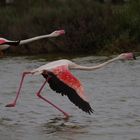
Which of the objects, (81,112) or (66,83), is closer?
(66,83)

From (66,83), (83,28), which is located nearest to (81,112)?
(66,83)

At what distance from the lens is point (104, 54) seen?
24.4 meters

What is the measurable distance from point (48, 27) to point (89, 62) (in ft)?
15.4

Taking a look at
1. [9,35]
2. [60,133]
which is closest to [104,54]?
[9,35]

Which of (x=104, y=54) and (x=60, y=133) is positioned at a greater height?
(x=60, y=133)

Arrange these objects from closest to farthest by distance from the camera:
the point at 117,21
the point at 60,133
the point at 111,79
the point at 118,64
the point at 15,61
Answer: the point at 60,133
the point at 111,79
the point at 118,64
the point at 15,61
the point at 117,21

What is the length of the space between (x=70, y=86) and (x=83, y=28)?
14.0 metres

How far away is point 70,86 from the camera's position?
11641mm

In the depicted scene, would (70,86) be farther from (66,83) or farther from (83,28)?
(83,28)

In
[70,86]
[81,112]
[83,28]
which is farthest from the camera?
[83,28]

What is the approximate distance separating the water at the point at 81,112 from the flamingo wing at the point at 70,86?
16.9 inches

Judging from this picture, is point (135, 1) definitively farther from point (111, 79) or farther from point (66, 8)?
point (111, 79)

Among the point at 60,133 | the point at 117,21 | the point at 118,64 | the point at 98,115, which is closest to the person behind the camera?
the point at 60,133

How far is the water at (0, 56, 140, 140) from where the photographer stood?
1137 centimetres
